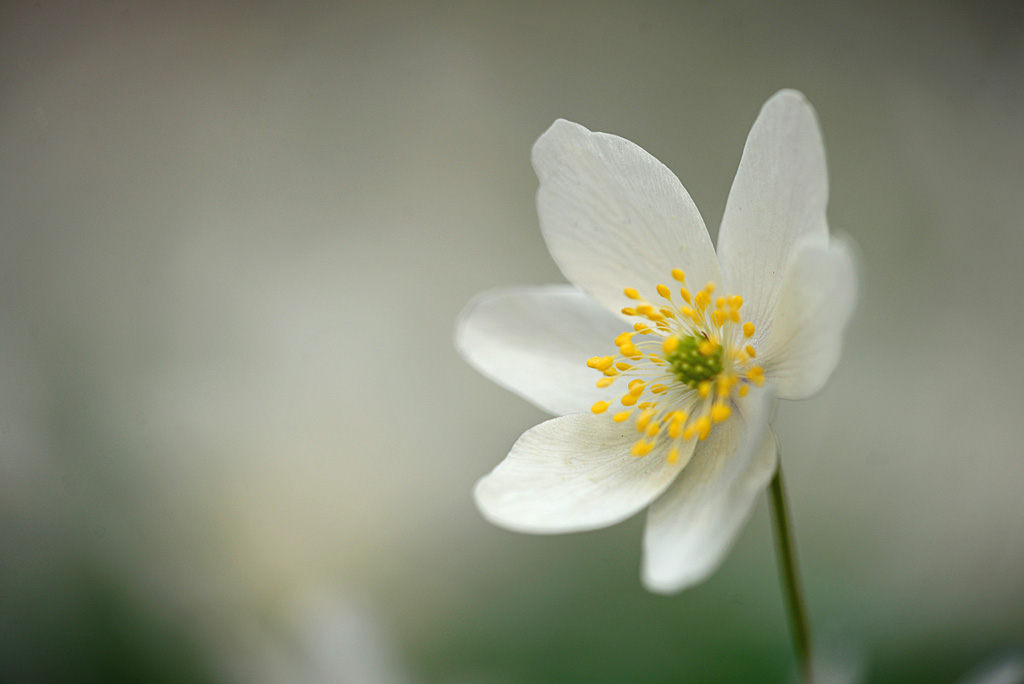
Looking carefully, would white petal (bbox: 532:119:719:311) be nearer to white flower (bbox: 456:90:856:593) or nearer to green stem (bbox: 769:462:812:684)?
white flower (bbox: 456:90:856:593)

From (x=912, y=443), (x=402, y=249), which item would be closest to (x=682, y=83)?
(x=402, y=249)

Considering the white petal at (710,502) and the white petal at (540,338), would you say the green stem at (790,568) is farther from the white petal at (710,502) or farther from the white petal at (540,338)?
the white petal at (540,338)

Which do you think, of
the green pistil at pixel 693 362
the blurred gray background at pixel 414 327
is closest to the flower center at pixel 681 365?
the green pistil at pixel 693 362

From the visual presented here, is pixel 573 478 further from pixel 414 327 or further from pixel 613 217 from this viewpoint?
pixel 414 327

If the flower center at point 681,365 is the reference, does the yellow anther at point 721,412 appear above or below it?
below

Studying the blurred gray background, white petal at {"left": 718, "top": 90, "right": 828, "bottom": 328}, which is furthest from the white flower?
the blurred gray background

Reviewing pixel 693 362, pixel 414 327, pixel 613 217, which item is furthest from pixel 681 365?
pixel 414 327
